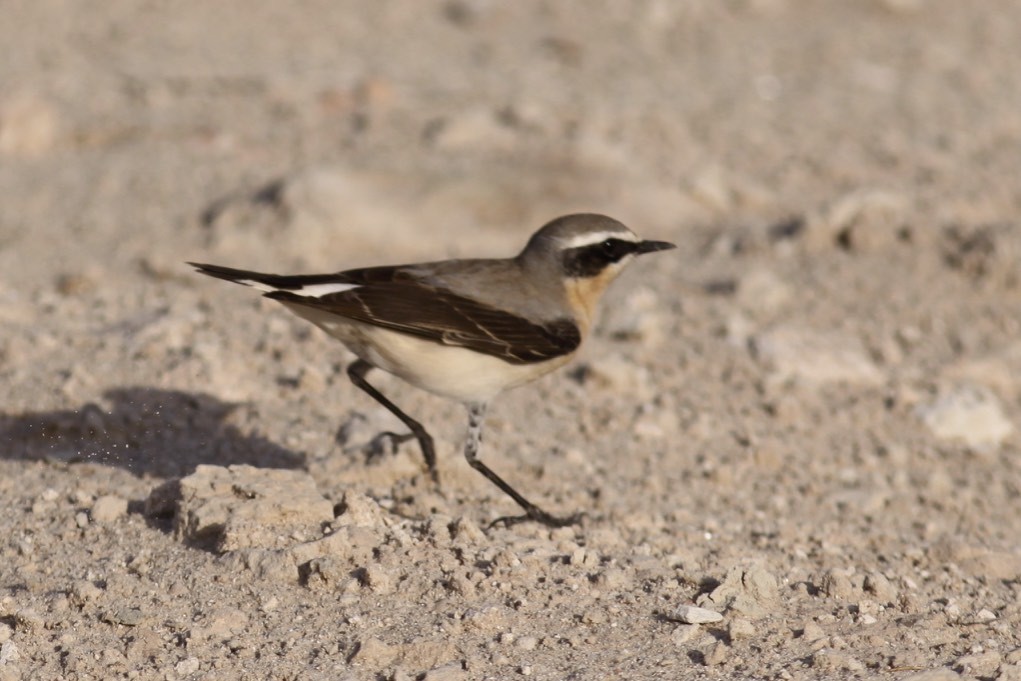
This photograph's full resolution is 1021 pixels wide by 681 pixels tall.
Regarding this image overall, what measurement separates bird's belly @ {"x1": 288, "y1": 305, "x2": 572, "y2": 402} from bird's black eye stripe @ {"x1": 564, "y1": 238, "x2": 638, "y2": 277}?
588 millimetres

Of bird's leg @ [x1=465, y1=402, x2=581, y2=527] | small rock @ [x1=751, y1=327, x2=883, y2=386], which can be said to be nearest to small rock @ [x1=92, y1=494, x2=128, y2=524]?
bird's leg @ [x1=465, y1=402, x2=581, y2=527]

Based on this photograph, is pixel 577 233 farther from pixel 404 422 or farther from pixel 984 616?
pixel 984 616

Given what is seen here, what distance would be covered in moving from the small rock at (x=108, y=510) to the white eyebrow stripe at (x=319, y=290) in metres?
1.17

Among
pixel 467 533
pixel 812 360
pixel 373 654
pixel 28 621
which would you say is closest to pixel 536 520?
pixel 467 533

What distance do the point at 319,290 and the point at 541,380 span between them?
2394 millimetres

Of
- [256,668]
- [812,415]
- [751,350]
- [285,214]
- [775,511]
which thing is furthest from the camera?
[285,214]

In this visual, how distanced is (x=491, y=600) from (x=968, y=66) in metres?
11.1

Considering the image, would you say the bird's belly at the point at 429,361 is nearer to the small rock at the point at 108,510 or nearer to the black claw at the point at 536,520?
the black claw at the point at 536,520

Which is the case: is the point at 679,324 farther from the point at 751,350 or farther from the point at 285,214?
the point at 285,214

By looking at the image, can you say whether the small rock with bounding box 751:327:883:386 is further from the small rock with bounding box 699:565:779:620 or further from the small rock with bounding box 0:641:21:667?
the small rock with bounding box 0:641:21:667

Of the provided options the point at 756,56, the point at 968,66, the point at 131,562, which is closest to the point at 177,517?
the point at 131,562

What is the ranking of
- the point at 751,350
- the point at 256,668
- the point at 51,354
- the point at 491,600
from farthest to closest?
the point at 751,350 < the point at 51,354 < the point at 491,600 < the point at 256,668

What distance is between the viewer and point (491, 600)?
5.16 m

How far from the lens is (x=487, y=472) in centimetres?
652
